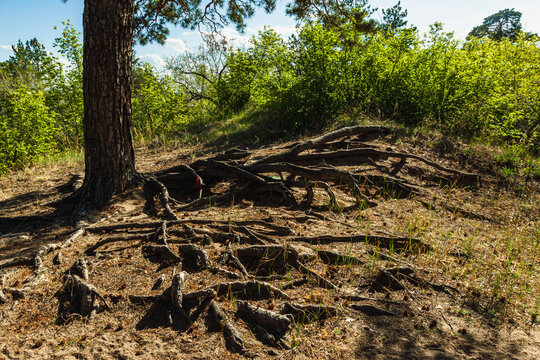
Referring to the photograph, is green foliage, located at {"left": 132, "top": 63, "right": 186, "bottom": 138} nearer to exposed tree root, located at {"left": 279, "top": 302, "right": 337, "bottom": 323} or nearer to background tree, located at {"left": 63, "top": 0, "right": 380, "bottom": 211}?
background tree, located at {"left": 63, "top": 0, "right": 380, "bottom": 211}

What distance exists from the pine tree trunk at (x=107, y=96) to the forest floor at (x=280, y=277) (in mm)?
450

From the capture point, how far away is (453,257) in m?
3.84

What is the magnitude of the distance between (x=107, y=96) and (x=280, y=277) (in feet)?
11.6

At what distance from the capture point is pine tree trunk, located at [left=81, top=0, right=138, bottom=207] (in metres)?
4.54

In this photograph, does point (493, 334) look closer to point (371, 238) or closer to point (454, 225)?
point (371, 238)

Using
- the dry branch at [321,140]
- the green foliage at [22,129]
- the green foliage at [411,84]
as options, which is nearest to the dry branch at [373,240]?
the dry branch at [321,140]

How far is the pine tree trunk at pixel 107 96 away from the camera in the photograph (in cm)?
454

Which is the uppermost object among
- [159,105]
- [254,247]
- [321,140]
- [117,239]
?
[159,105]

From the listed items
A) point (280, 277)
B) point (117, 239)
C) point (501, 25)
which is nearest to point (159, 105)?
point (117, 239)

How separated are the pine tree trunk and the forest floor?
45cm

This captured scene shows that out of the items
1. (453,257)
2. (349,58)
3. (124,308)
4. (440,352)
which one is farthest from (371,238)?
(349,58)

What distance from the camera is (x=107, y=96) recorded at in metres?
4.67

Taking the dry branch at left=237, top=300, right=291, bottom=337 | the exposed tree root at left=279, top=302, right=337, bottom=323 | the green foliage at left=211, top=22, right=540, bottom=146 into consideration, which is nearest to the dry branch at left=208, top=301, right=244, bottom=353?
the dry branch at left=237, top=300, right=291, bottom=337

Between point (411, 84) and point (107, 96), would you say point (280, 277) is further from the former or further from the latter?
point (411, 84)
